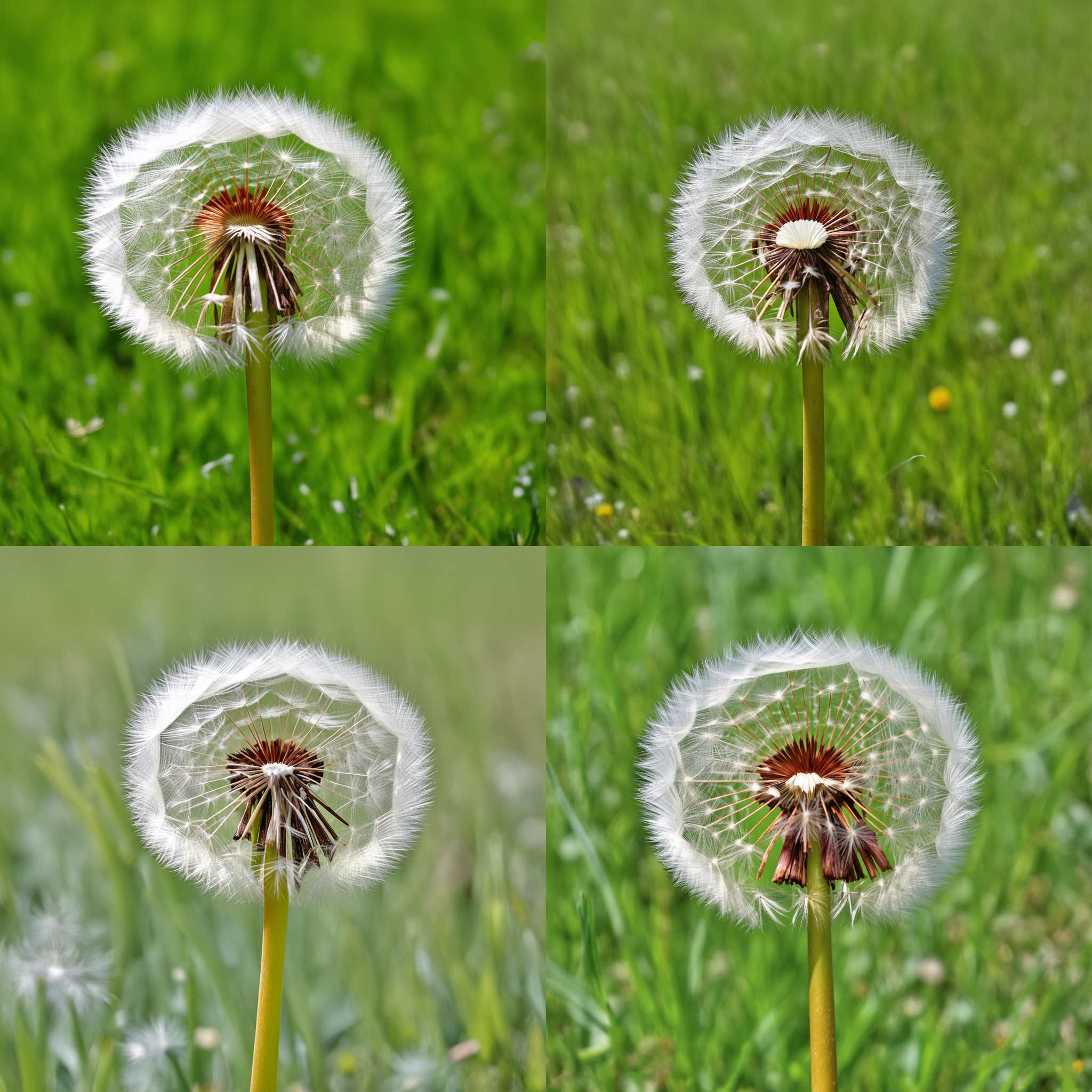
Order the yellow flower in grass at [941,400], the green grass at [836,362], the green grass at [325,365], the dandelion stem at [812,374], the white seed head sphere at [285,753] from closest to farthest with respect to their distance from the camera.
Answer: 1. the white seed head sphere at [285,753]
2. the dandelion stem at [812,374]
3. the green grass at [325,365]
4. the green grass at [836,362]
5. the yellow flower in grass at [941,400]

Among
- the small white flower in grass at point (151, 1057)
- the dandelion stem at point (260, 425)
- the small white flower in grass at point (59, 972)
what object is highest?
the dandelion stem at point (260, 425)

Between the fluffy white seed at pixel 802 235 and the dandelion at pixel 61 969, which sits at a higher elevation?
the fluffy white seed at pixel 802 235

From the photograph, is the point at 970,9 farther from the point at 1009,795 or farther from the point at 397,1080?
the point at 397,1080

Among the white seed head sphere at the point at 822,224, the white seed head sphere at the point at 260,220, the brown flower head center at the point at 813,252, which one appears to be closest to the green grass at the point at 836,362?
the white seed head sphere at the point at 822,224

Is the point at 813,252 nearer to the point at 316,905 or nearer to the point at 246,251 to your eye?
the point at 246,251

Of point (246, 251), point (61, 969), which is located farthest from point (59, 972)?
point (246, 251)

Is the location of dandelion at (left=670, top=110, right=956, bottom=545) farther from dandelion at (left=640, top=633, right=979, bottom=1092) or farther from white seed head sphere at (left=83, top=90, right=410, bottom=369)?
white seed head sphere at (left=83, top=90, right=410, bottom=369)

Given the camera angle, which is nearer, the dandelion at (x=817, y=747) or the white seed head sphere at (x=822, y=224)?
the dandelion at (x=817, y=747)

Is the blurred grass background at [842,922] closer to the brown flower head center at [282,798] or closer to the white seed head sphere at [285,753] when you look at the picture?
the white seed head sphere at [285,753]
